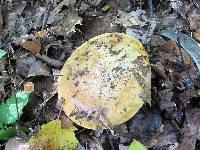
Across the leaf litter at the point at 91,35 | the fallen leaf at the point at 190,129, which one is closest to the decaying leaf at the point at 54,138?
the leaf litter at the point at 91,35

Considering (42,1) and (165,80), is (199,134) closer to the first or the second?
(165,80)

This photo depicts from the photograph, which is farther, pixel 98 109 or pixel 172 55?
pixel 172 55

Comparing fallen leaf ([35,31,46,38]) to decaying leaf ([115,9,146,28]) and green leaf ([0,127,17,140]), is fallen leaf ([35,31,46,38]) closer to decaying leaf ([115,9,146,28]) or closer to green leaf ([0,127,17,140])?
decaying leaf ([115,9,146,28])

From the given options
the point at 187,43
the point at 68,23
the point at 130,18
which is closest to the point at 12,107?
the point at 68,23

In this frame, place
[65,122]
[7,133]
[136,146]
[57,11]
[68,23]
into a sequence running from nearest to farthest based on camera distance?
1. [136,146]
2. [65,122]
3. [7,133]
4. [68,23]
5. [57,11]

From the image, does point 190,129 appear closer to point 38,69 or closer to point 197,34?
point 197,34

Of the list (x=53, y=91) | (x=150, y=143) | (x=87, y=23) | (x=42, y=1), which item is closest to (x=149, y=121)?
(x=150, y=143)
